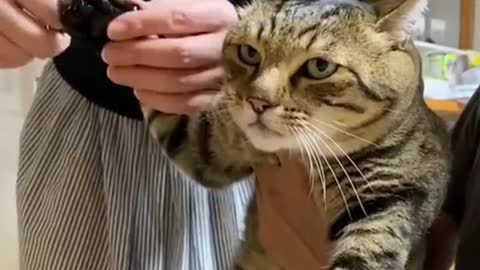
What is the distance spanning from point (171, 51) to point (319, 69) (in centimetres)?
14

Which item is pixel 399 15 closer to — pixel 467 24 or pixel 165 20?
pixel 165 20

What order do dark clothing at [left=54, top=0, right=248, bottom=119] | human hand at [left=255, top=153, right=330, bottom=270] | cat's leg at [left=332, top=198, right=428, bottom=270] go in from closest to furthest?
1. cat's leg at [left=332, top=198, right=428, bottom=270]
2. human hand at [left=255, top=153, right=330, bottom=270]
3. dark clothing at [left=54, top=0, right=248, bottom=119]

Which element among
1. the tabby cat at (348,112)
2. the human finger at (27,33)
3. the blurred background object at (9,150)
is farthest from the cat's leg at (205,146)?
the blurred background object at (9,150)

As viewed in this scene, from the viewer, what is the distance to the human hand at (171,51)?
0.83 m

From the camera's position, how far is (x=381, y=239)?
810 mm

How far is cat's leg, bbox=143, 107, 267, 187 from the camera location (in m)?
0.93

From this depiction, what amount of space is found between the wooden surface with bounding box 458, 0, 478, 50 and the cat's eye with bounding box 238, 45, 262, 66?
1468 mm

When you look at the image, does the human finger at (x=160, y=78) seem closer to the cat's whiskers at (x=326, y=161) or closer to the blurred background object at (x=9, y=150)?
the cat's whiskers at (x=326, y=161)

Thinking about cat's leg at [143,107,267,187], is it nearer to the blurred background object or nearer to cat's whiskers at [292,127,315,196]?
cat's whiskers at [292,127,315,196]

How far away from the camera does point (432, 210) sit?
0.87 m

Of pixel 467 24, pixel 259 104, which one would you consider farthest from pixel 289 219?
pixel 467 24

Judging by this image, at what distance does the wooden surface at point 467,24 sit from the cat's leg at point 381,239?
1.46 meters

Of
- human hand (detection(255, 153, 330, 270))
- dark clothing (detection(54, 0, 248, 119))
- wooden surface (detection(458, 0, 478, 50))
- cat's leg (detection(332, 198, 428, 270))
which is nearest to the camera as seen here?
→ cat's leg (detection(332, 198, 428, 270))

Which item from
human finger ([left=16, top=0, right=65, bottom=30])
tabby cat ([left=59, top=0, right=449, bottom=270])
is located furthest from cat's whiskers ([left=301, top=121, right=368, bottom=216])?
human finger ([left=16, top=0, right=65, bottom=30])
